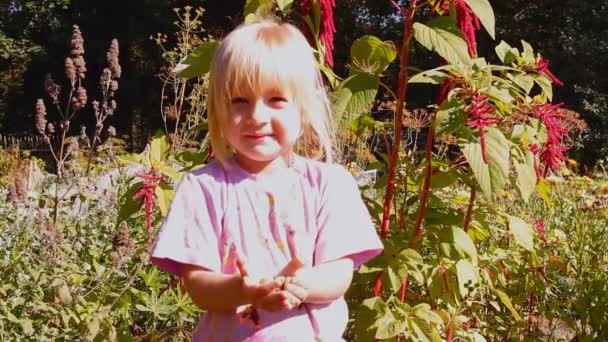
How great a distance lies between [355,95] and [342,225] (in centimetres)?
67

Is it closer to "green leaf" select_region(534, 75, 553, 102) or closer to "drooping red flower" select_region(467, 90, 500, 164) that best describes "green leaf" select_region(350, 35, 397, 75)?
"drooping red flower" select_region(467, 90, 500, 164)

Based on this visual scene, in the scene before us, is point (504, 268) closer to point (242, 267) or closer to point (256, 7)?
point (256, 7)

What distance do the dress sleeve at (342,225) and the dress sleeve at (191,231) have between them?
0.66ft

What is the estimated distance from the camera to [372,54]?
6.97 feet

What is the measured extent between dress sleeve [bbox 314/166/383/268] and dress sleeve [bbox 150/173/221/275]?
0.20m

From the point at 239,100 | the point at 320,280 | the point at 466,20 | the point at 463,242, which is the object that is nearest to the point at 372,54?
the point at 466,20

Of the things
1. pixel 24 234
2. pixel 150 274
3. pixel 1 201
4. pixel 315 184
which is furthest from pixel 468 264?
pixel 1 201

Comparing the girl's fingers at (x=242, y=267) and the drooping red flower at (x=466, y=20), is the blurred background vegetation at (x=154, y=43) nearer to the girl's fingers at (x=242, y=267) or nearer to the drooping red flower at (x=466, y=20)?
the drooping red flower at (x=466, y=20)

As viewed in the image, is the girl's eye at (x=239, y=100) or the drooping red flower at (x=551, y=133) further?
the drooping red flower at (x=551, y=133)

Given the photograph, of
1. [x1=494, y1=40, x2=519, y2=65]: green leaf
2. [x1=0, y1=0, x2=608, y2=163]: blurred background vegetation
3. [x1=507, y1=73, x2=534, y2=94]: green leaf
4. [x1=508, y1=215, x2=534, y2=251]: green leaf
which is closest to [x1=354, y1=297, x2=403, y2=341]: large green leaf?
[x1=508, y1=215, x2=534, y2=251]: green leaf

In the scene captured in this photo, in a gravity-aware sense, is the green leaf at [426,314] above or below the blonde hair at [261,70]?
below

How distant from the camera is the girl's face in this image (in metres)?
1.40

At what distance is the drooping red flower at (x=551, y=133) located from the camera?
81.8 inches

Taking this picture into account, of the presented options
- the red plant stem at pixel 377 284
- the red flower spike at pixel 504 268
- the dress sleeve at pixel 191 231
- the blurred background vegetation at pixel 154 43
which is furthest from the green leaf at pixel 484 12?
the blurred background vegetation at pixel 154 43
